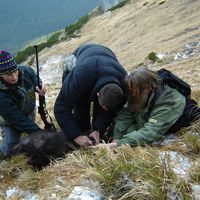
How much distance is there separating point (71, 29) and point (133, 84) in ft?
164

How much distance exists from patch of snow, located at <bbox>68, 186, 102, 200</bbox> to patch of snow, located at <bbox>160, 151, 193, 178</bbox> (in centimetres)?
76

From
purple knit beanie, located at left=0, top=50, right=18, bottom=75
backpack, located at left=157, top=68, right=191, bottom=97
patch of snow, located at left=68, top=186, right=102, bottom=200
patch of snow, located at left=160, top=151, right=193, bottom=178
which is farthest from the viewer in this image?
purple knit beanie, located at left=0, top=50, right=18, bottom=75

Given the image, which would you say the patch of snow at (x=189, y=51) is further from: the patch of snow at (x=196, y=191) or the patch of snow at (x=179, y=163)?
the patch of snow at (x=196, y=191)

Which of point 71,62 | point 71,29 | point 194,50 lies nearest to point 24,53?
point 71,29

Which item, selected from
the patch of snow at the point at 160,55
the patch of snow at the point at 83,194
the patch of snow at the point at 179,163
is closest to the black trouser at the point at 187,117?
the patch of snow at the point at 179,163

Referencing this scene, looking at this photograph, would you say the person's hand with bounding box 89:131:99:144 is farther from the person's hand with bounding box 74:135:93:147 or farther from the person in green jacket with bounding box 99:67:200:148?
the person in green jacket with bounding box 99:67:200:148

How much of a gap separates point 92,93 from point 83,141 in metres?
0.62

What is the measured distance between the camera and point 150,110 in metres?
5.53

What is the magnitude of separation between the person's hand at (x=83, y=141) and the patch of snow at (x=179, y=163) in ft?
3.50

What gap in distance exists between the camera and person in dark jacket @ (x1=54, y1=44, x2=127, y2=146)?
17.1ft

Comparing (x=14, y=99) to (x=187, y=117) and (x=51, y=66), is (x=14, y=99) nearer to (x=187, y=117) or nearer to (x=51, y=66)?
(x=187, y=117)

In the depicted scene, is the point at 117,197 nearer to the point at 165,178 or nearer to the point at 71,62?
the point at 165,178

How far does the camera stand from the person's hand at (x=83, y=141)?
5562 millimetres

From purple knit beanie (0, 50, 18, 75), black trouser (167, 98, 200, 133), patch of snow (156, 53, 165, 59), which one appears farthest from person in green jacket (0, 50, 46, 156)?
patch of snow (156, 53, 165, 59)
